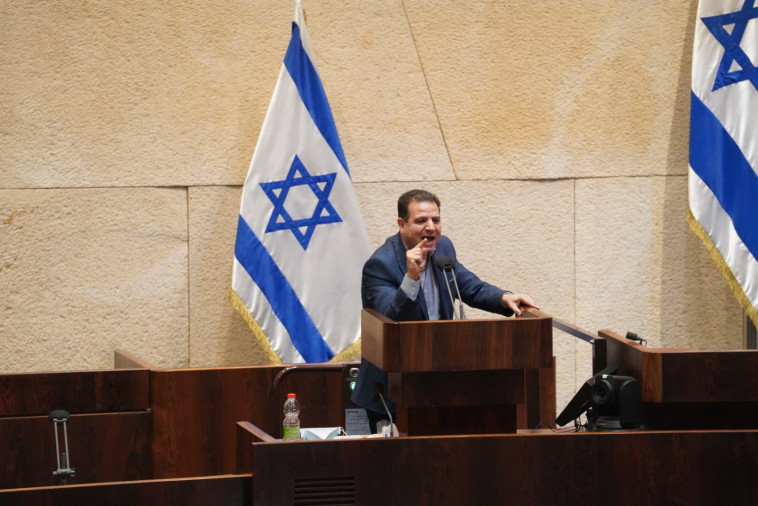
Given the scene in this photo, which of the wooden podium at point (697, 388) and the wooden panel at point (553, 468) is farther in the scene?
the wooden podium at point (697, 388)

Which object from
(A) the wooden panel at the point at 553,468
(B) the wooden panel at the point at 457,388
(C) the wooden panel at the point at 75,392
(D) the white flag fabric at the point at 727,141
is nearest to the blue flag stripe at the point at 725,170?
(D) the white flag fabric at the point at 727,141

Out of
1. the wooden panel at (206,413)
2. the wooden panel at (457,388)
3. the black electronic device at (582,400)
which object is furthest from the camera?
the wooden panel at (206,413)

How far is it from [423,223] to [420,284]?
28 cm

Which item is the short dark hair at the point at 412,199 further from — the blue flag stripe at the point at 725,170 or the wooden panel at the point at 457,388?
the blue flag stripe at the point at 725,170

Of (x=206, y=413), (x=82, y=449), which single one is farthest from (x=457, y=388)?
(x=82, y=449)

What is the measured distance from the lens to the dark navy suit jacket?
365 cm

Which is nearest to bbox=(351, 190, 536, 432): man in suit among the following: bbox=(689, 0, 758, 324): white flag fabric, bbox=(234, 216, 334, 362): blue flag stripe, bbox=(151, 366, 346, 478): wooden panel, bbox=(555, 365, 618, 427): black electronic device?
bbox=(555, 365, 618, 427): black electronic device

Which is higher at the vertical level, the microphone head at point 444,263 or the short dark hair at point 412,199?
the short dark hair at point 412,199

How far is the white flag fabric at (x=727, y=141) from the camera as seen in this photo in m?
5.24

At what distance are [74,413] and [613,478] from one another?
7.40 feet

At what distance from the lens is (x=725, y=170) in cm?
532

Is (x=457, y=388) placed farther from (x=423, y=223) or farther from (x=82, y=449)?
(x=82, y=449)

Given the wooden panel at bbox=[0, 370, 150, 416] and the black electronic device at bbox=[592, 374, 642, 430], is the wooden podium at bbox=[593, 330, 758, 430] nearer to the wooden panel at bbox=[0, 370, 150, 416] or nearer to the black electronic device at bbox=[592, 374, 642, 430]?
the black electronic device at bbox=[592, 374, 642, 430]

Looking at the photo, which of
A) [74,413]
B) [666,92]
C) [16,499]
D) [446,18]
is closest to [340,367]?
[74,413]
